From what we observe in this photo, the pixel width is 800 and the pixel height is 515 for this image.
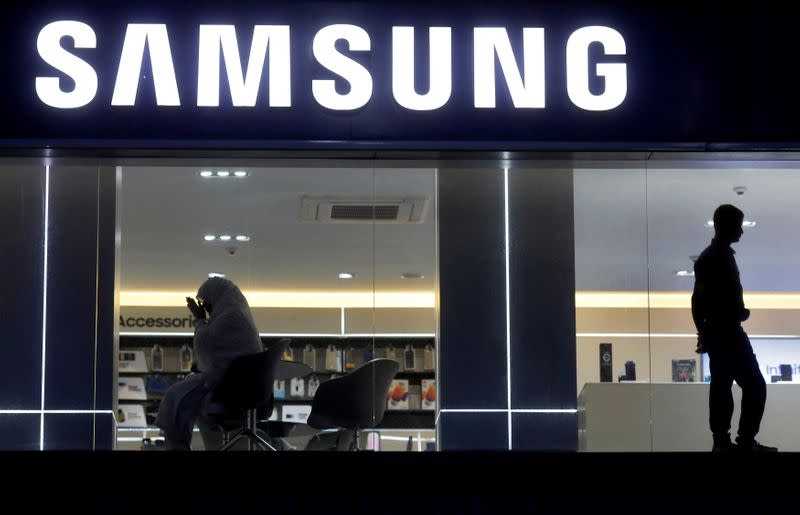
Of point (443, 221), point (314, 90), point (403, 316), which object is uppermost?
point (314, 90)

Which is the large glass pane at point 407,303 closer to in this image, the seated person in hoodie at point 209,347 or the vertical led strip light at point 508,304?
the vertical led strip light at point 508,304

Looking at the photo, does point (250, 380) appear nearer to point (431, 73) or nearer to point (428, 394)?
point (428, 394)

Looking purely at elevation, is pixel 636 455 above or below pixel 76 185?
below

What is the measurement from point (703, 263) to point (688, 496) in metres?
1.62

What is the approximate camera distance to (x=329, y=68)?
20.5 feet

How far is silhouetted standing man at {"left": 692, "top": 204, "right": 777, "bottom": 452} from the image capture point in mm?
6246

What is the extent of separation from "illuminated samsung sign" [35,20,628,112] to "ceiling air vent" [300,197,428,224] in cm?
50

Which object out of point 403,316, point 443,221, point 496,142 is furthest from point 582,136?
point 403,316

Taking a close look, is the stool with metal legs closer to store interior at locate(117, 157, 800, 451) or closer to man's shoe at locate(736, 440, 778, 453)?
store interior at locate(117, 157, 800, 451)

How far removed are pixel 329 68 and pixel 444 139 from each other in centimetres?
66

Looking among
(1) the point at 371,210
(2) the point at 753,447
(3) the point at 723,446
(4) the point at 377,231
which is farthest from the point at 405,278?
(2) the point at 753,447

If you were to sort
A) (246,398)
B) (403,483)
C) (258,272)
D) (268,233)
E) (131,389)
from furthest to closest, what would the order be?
1. (268,233)
2. (258,272)
3. (131,389)
4. (246,398)
5. (403,483)

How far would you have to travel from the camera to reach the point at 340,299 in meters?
6.25

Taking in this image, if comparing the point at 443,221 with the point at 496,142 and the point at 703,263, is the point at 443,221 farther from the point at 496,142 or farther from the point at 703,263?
the point at 703,263
